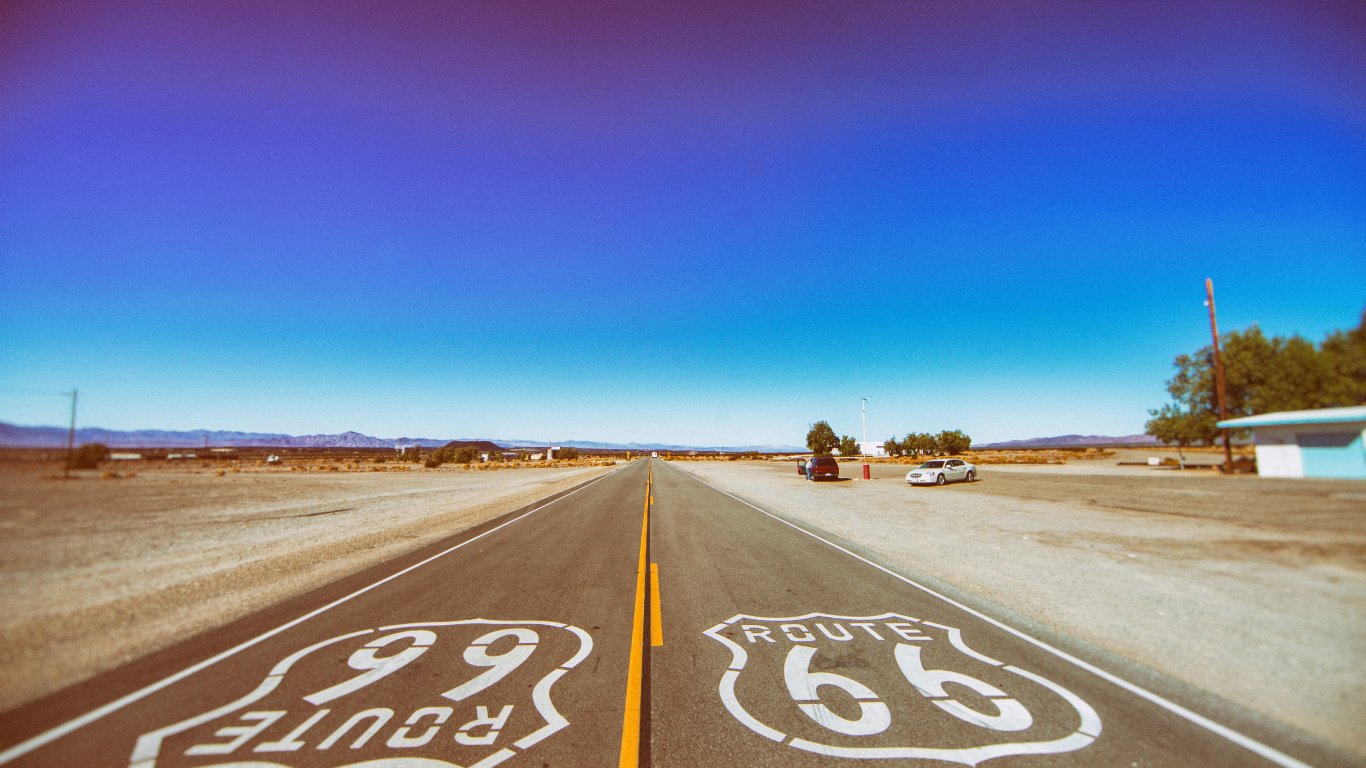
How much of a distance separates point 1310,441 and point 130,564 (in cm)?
736

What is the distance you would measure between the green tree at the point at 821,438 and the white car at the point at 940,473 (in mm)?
43252

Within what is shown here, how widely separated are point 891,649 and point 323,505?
78.4 feet

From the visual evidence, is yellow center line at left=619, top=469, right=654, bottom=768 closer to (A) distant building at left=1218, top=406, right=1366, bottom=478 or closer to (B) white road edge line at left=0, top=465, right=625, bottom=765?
(B) white road edge line at left=0, top=465, right=625, bottom=765

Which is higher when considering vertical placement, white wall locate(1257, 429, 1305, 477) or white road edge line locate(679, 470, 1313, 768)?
white wall locate(1257, 429, 1305, 477)

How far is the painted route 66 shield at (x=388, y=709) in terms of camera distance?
129 inches

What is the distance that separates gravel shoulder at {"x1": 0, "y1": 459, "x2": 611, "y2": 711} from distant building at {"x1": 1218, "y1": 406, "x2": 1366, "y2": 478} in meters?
6.57

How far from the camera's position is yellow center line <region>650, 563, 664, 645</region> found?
566 cm

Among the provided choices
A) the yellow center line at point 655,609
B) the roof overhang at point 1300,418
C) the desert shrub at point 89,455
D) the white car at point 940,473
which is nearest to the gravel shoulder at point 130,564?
the desert shrub at point 89,455

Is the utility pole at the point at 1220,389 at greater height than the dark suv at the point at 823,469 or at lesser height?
greater

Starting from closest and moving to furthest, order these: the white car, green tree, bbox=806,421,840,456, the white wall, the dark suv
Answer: the white wall < the white car < the dark suv < green tree, bbox=806,421,840,456

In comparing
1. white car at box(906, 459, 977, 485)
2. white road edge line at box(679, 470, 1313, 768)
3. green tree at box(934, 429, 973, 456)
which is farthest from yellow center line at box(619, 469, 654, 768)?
green tree at box(934, 429, 973, 456)

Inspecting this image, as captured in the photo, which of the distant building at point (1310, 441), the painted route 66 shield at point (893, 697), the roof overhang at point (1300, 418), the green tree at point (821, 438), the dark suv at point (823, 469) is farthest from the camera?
the green tree at point (821, 438)

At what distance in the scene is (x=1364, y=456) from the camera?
7.97 feet

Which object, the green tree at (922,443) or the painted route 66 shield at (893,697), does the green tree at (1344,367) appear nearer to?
the painted route 66 shield at (893,697)
